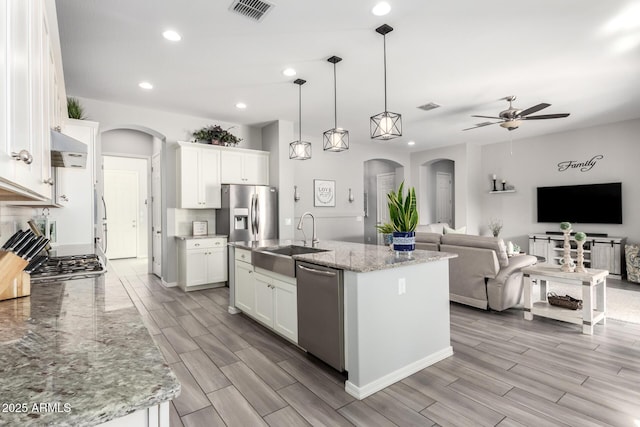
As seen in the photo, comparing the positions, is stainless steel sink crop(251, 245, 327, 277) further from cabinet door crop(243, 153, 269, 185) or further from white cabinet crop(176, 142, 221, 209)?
cabinet door crop(243, 153, 269, 185)

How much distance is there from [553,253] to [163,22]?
7.50 m

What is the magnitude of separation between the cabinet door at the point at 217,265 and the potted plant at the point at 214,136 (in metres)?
1.80

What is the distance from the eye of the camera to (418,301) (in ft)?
8.36

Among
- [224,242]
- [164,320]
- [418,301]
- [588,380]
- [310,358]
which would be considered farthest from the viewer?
[224,242]

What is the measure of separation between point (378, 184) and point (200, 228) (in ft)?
17.6

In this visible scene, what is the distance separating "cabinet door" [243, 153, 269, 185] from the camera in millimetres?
5738

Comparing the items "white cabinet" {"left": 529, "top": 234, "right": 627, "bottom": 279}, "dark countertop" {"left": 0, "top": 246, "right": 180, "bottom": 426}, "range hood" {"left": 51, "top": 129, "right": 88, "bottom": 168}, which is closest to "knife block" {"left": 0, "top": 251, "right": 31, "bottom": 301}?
"dark countertop" {"left": 0, "top": 246, "right": 180, "bottom": 426}

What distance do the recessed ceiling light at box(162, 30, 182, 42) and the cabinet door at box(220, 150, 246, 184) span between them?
2553mm

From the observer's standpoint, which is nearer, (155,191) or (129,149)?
(155,191)

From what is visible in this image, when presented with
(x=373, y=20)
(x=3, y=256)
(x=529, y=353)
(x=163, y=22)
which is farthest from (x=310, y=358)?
(x=163, y=22)

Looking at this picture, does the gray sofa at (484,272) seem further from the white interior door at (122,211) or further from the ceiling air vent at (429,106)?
the white interior door at (122,211)

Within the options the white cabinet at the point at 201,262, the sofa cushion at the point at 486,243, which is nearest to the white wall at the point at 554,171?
the sofa cushion at the point at 486,243

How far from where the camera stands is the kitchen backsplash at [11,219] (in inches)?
69.5

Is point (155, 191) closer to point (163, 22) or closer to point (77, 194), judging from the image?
point (77, 194)
